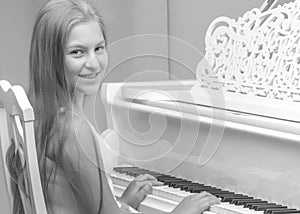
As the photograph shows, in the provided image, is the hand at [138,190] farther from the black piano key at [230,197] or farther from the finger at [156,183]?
the black piano key at [230,197]

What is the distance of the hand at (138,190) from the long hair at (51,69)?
0.28 m

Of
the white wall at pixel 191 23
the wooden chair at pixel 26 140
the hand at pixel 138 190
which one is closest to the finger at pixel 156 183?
the hand at pixel 138 190

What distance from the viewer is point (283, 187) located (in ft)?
5.67

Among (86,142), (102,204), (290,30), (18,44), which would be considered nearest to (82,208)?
(102,204)

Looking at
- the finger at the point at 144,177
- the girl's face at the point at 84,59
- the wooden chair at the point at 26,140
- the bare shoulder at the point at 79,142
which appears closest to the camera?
the wooden chair at the point at 26,140

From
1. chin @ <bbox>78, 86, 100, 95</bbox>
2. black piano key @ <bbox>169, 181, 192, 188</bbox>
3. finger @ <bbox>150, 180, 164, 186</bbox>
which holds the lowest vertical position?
finger @ <bbox>150, 180, 164, 186</bbox>

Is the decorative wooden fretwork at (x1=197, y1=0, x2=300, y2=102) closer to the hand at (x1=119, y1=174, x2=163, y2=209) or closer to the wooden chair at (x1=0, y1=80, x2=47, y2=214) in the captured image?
the hand at (x1=119, y1=174, x2=163, y2=209)

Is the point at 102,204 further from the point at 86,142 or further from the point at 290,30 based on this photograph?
the point at 290,30

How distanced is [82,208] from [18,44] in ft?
6.70

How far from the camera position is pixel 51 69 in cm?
175

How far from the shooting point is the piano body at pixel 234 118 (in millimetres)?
1761

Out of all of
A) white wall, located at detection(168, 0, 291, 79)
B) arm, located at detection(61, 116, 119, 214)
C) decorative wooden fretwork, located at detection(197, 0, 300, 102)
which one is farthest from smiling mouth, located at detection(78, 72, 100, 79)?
white wall, located at detection(168, 0, 291, 79)

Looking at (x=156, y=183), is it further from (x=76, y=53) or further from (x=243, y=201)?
(x=76, y=53)

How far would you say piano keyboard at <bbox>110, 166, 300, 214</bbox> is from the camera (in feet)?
5.55
